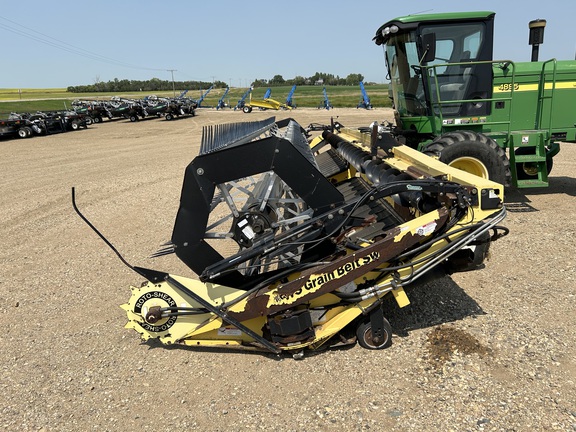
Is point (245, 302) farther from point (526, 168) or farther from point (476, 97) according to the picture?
point (526, 168)

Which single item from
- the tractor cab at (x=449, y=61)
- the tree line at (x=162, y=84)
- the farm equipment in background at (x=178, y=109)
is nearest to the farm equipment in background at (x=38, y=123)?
the farm equipment in background at (x=178, y=109)

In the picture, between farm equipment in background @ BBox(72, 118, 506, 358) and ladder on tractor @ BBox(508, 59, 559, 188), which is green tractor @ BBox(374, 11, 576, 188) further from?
farm equipment in background @ BBox(72, 118, 506, 358)

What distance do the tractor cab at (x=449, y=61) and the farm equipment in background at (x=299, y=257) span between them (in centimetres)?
391

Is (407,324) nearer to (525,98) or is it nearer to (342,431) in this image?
(342,431)

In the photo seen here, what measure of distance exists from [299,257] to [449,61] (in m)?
5.04

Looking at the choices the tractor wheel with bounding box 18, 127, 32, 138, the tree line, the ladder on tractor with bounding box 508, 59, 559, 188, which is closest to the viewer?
the ladder on tractor with bounding box 508, 59, 559, 188

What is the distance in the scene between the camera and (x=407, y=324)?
148 inches

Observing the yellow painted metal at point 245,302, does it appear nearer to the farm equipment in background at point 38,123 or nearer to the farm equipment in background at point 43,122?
the farm equipment in background at point 38,123

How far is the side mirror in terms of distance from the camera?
6.31m

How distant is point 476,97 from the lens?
7.00 meters

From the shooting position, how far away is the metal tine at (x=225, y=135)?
11.7 ft

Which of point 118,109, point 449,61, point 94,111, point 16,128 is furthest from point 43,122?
point 449,61

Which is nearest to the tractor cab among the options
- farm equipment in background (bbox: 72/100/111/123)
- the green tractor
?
the green tractor

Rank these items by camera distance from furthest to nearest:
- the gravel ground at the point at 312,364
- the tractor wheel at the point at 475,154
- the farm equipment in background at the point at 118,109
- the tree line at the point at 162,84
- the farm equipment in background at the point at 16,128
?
the tree line at the point at 162,84 → the farm equipment in background at the point at 118,109 → the farm equipment in background at the point at 16,128 → the tractor wheel at the point at 475,154 → the gravel ground at the point at 312,364
